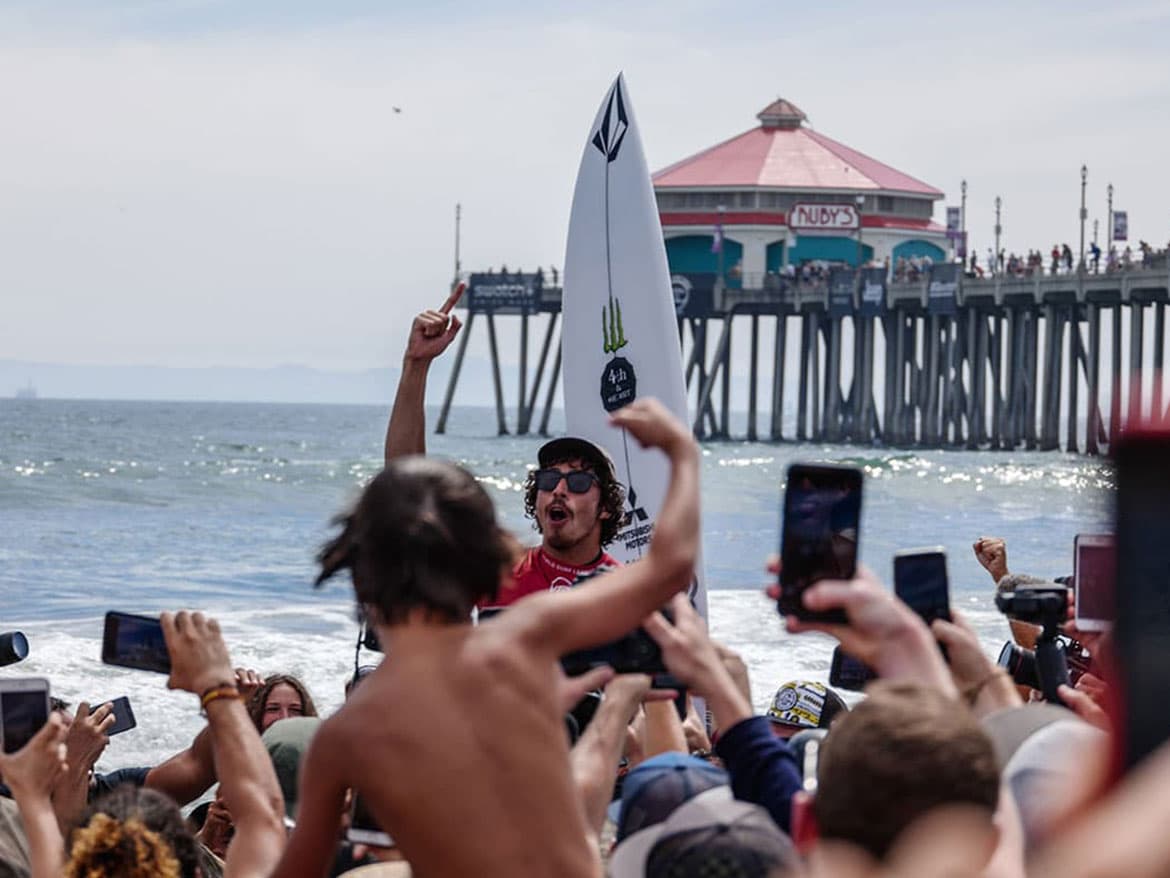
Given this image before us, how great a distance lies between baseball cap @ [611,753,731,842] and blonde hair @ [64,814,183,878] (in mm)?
671

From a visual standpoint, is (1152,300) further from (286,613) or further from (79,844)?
(79,844)

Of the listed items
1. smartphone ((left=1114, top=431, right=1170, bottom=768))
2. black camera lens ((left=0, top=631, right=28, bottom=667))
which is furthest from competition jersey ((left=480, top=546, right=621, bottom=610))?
smartphone ((left=1114, top=431, right=1170, bottom=768))

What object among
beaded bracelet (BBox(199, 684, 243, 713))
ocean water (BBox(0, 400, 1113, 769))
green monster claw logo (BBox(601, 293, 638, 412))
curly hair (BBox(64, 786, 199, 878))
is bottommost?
ocean water (BBox(0, 400, 1113, 769))

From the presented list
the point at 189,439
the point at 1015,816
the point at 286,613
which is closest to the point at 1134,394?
the point at 1015,816

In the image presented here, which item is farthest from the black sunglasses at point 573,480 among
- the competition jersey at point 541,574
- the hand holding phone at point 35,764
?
the hand holding phone at point 35,764

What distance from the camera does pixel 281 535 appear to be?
27297 millimetres

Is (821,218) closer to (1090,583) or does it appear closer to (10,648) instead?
(10,648)

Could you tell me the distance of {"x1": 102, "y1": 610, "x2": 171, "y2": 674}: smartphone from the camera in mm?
3467

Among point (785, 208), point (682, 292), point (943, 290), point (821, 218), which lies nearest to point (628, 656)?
point (943, 290)

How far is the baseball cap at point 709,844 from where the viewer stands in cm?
253

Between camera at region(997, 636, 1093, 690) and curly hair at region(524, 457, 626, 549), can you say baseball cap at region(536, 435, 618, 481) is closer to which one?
curly hair at region(524, 457, 626, 549)

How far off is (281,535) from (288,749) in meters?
23.2

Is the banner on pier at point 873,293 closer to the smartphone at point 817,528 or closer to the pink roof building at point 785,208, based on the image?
the pink roof building at point 785,208

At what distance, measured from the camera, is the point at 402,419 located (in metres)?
4.88
